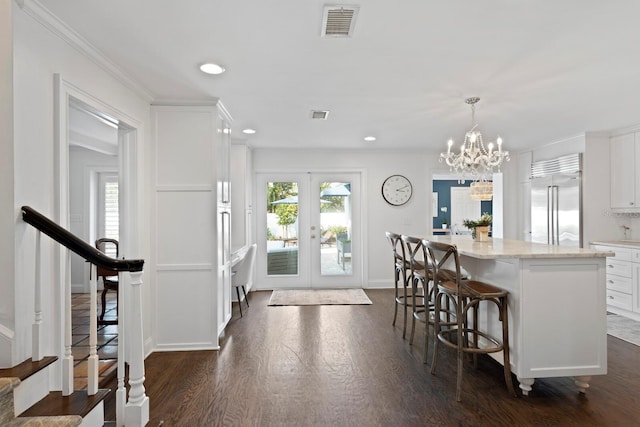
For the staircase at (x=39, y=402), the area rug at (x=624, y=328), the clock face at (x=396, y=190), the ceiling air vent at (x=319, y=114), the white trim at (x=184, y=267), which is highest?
the ceiling air vent at (x=319, y=114)

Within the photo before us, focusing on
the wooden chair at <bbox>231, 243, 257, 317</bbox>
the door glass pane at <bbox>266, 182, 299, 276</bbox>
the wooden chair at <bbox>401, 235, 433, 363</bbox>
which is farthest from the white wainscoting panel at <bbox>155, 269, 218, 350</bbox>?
the door glass pane at <bbox>266, 182, 299, 276</bbox>

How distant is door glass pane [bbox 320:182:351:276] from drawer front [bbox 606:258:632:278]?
11.8 feet

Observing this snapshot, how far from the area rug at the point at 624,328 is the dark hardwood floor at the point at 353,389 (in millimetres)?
167

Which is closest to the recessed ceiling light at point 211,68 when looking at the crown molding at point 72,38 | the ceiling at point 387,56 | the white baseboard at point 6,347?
the ceiling at point 387,56

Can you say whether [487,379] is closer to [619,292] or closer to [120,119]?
[619,292]

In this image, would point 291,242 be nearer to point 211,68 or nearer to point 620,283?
point 211,68

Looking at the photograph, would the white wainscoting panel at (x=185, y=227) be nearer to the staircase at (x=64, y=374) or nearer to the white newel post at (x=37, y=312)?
the staircase at (x=64, y=374)

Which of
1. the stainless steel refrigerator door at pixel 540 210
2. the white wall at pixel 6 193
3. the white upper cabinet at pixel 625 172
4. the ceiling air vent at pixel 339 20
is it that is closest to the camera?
the white wall at pixel 6 193

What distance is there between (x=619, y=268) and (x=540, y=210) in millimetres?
1363

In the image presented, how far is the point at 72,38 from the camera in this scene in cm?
212

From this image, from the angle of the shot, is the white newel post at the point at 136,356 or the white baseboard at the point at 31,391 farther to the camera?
the white newel post at the point at 136,356

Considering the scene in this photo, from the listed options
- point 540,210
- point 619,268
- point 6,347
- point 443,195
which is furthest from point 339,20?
point 443,195

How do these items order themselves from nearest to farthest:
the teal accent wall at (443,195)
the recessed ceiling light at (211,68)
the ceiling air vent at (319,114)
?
the recessed ceiling light at (211,68) < the ceiling air vent at (319,114) < the teal accent wall at (443,195)

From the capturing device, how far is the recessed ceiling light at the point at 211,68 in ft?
8.38
